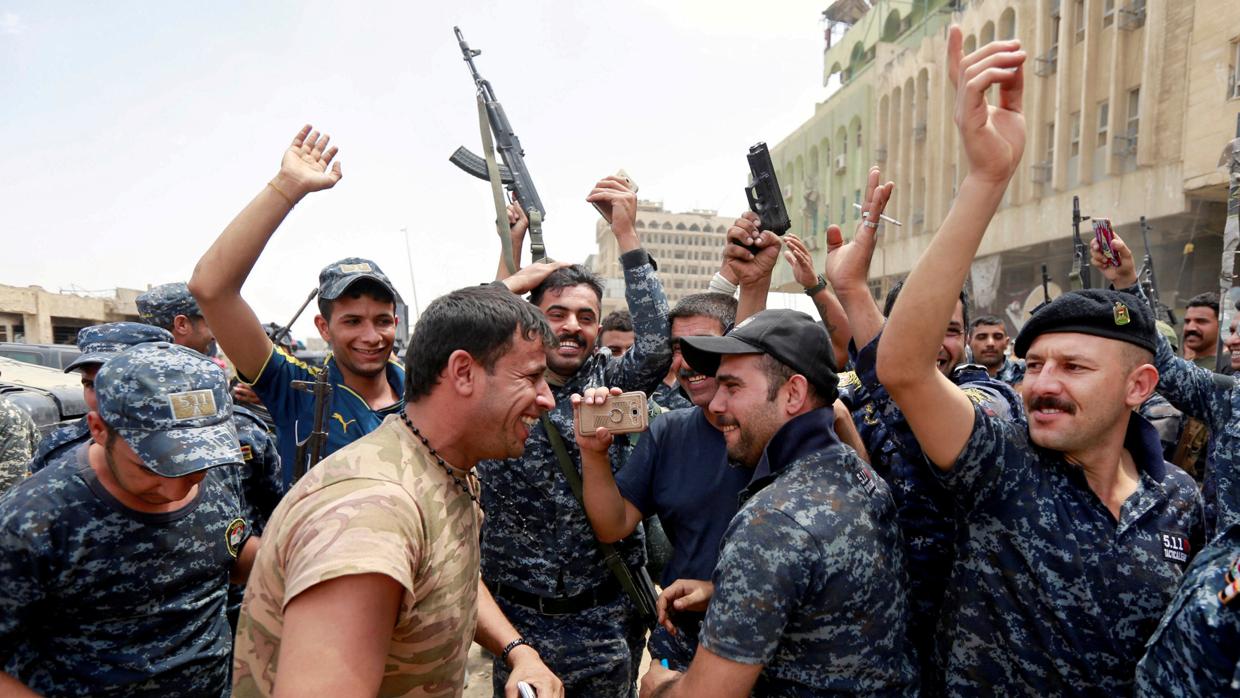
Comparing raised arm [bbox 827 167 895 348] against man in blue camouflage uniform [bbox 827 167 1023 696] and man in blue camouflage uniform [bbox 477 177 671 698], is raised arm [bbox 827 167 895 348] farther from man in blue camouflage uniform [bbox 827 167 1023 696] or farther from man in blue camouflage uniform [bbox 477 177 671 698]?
man in blue camouflage uniform [bbox 477 177 671 698]

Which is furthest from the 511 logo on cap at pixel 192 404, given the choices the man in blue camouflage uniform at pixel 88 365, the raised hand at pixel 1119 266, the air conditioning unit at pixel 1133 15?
the air conditioning unit at pixel 1133 15

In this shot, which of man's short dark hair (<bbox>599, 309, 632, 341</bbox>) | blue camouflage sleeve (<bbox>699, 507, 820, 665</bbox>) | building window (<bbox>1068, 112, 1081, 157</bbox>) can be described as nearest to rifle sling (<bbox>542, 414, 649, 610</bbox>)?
blue camouflage sleeve (<bbox>699, 507, 820, 665</bbox>)

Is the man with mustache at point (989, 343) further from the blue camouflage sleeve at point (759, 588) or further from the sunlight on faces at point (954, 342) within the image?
the blue camouflage sleeve at point (759, 588)

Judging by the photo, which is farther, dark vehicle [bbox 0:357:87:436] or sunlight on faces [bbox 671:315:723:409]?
dark vehicle [bbox 0:357:87:436]

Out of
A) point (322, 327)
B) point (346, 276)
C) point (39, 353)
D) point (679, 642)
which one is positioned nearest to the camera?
point (679, 642)

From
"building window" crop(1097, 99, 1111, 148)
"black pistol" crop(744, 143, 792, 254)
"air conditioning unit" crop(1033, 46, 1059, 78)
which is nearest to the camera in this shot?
"black pistol" crop(744, 143, 792, 254)

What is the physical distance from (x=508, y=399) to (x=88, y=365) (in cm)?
226

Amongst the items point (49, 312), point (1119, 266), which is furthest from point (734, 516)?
point (49, 312)

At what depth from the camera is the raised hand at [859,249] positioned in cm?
236

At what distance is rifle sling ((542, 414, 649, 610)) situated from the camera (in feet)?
9.50

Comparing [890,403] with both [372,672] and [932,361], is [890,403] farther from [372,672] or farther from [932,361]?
[372,672]

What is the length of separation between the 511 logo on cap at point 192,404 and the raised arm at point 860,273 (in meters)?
2.08

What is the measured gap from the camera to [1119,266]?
14.0 ft

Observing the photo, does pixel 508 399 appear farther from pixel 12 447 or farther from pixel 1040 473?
pixel 12 447
